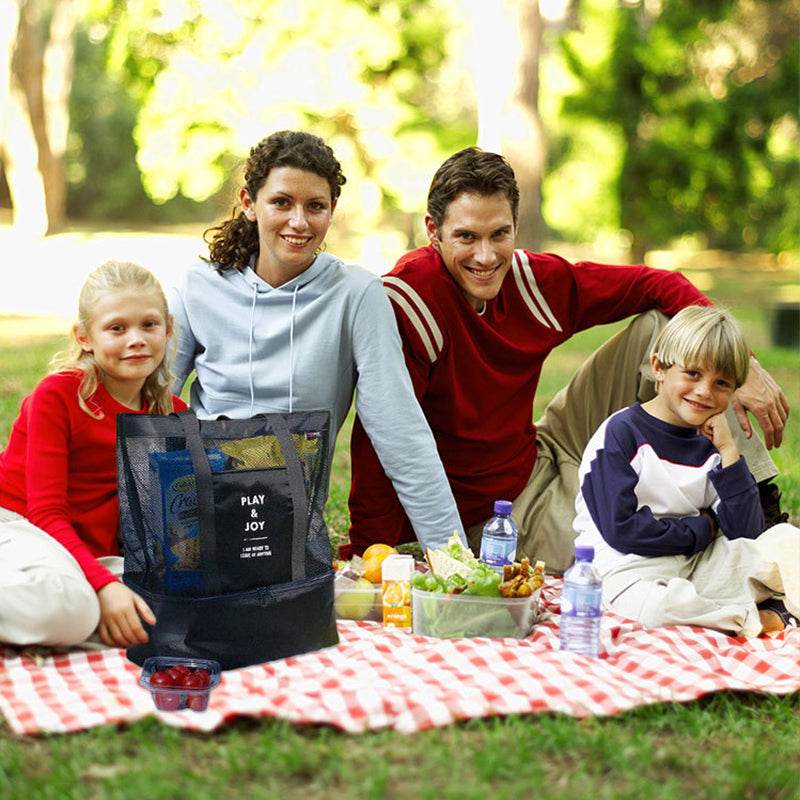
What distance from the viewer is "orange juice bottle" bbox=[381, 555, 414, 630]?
3492mm

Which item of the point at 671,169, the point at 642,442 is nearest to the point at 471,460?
the point at 642,442

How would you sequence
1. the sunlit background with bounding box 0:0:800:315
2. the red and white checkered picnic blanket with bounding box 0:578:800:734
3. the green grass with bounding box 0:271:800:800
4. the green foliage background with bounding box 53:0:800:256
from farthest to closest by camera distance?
the green foliage background with bounding box 53:0:800:256, the sunlit background with bounding box 0:0:800:315, the red and white checkered picnic blanket with bounding box 0:578:800:734, the green grass with bounding box 0:271:800:800

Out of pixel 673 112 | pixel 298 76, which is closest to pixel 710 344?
pixel 673 112

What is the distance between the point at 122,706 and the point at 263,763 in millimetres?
502

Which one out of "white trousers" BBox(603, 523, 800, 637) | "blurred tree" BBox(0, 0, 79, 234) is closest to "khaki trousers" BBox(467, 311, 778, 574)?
"white trousers" BBox(603, 523, 800, 637)

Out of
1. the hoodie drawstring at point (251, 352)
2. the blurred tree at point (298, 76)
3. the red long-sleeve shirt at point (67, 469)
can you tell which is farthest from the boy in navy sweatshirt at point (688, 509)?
the blurred tree at point (298, 76)

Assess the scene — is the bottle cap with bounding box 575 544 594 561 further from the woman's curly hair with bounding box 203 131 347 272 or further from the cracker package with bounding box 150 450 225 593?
the woman's curly hair with bounding box 203 131 347 272

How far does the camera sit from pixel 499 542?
3.72 m

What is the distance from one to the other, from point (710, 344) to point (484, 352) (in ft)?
3.06

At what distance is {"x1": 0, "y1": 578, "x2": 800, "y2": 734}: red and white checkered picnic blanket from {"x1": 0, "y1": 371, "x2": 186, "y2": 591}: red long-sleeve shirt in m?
0.41

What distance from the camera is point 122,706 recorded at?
2.75 meters

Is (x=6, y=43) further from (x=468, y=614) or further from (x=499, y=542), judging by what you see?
(x=468, y=614)

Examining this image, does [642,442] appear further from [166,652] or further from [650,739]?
[166,652]

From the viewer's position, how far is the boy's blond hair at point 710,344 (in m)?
3.70
